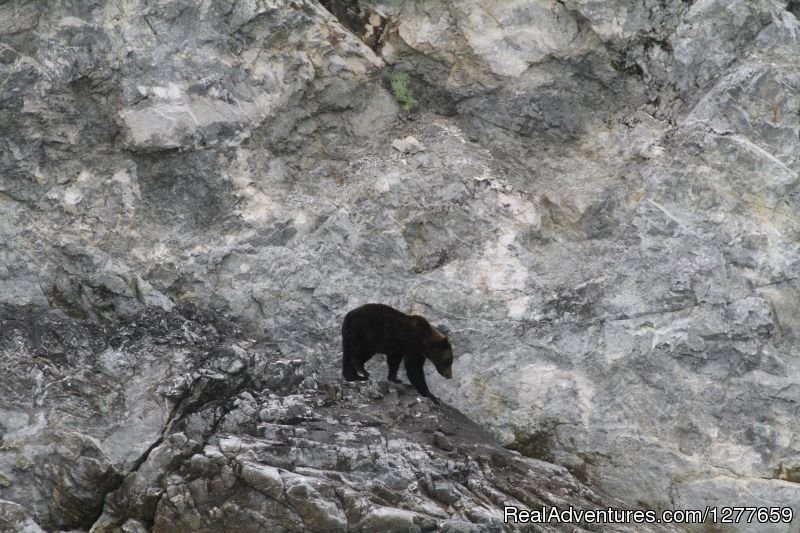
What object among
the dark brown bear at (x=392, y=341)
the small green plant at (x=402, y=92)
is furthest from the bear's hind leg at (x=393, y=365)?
the small green plant at (x=402, y=92)

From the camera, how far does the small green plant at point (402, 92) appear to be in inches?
420

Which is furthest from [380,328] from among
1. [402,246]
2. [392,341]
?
[402,246]

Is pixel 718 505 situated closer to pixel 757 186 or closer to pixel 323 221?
pixel 757 186

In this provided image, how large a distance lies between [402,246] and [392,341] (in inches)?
47.6

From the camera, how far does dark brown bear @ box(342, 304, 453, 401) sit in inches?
359

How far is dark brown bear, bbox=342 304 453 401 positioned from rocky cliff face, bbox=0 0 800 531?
262 mm

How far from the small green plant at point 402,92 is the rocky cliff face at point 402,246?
0.08 meters

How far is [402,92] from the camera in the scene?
10.7 m

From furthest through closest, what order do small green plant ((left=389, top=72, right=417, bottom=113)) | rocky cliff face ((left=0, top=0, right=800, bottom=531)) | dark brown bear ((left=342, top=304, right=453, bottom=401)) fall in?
small green plant ((left=389, top=72, right=417, bottom=113)) < dark brown bear ((left=342, top=304, right=453, bottom=401)) < rocky cliff face ((left=0, top=0, right=800, bottom=531))

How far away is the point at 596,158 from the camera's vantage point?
10352 millimetres

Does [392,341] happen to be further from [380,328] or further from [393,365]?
[393,365]

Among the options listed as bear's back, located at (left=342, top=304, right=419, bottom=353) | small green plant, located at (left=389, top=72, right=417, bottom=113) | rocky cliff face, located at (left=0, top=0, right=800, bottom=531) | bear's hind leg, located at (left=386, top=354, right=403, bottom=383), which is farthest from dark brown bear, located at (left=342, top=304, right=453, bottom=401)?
small green plant, located at (left=389, top=72, right=417, bottom=113)

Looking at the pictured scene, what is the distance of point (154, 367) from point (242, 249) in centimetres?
170

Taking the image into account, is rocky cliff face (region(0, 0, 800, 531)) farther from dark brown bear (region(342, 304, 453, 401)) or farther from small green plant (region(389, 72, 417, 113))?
dark brown bear (region(342, 304, 453, 401))
